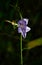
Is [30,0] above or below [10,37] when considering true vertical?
above

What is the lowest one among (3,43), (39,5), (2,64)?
(2,64)

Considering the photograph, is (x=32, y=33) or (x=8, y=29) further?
(x=32, y=33)

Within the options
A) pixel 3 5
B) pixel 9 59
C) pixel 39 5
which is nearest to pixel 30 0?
pixel 39 5

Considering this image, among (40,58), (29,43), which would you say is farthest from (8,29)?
(40,58)

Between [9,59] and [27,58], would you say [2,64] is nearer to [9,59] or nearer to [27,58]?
[9,59]

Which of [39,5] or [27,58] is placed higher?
[39,5]

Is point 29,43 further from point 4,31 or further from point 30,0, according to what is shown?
point 30,0

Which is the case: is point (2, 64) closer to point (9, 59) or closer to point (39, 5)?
point (9, 59)

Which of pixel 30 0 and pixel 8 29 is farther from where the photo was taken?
pixel 30 0
